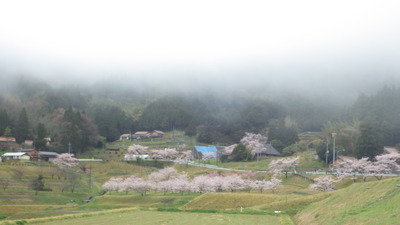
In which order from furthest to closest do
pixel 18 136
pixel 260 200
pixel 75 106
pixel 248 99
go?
pixel 248 99
pixel 75 106
pixel 18 136
pixel 260 200

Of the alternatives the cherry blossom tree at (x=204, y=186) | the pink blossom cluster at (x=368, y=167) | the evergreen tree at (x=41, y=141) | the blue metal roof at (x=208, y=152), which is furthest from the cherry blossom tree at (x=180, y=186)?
the evergreen tree at (x=41, y=141)

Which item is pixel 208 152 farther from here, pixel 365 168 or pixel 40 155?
pixel 365 168

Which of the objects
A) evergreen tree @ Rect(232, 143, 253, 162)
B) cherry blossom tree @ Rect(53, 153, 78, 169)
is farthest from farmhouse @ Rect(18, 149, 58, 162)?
evergreen tree @ Rect(232, 143, 253, 162)

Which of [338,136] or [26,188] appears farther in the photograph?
[338,136]

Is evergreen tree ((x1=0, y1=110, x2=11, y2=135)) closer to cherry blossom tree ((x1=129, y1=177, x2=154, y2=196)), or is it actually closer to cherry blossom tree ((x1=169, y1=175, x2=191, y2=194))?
cherry blossom tree ((x1=129, y1=177, x2=154, y2=196))

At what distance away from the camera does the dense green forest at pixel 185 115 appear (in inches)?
3150

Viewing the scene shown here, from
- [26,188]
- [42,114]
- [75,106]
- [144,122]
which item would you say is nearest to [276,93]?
[144,122]

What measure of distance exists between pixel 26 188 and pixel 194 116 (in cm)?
8324

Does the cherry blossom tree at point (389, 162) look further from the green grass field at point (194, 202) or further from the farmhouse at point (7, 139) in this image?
the farmhouse at point (7, 139)

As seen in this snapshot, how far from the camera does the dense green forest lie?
80000 mm

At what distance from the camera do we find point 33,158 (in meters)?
70.5

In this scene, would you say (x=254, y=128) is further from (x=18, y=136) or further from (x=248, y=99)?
(x=18, y=136)

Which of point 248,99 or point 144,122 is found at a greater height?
point 248,99

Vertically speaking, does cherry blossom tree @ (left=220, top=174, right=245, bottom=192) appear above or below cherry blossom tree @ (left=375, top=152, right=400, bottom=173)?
below
